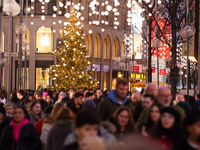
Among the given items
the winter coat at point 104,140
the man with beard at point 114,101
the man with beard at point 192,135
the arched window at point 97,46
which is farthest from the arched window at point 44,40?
the man with beard at point 192,135

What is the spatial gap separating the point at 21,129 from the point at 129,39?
199 feet

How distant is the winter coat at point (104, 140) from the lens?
17.7 ft

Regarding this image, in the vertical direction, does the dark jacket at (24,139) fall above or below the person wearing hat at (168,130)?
below

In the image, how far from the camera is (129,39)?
68.2m

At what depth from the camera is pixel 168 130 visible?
6.28 metres

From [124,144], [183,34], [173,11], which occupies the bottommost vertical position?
[124,144]

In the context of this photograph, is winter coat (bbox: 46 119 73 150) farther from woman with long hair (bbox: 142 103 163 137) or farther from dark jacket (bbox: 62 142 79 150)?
dark jacket (bbox: 62 142 79 150)

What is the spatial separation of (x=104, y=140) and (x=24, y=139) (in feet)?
8.71

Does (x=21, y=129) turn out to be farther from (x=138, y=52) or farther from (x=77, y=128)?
(x=138, y=52)

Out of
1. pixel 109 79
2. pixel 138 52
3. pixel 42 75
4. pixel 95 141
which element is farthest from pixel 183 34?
pixel 138 52

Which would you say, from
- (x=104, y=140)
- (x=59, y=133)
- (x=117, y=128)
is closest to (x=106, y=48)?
(x=117, y=128)

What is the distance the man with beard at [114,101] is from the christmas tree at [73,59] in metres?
29.2

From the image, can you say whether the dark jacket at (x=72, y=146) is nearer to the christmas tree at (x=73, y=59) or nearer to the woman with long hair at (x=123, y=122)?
the woman with long hair at (x=123, y=122)

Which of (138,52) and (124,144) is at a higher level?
(138,52)
